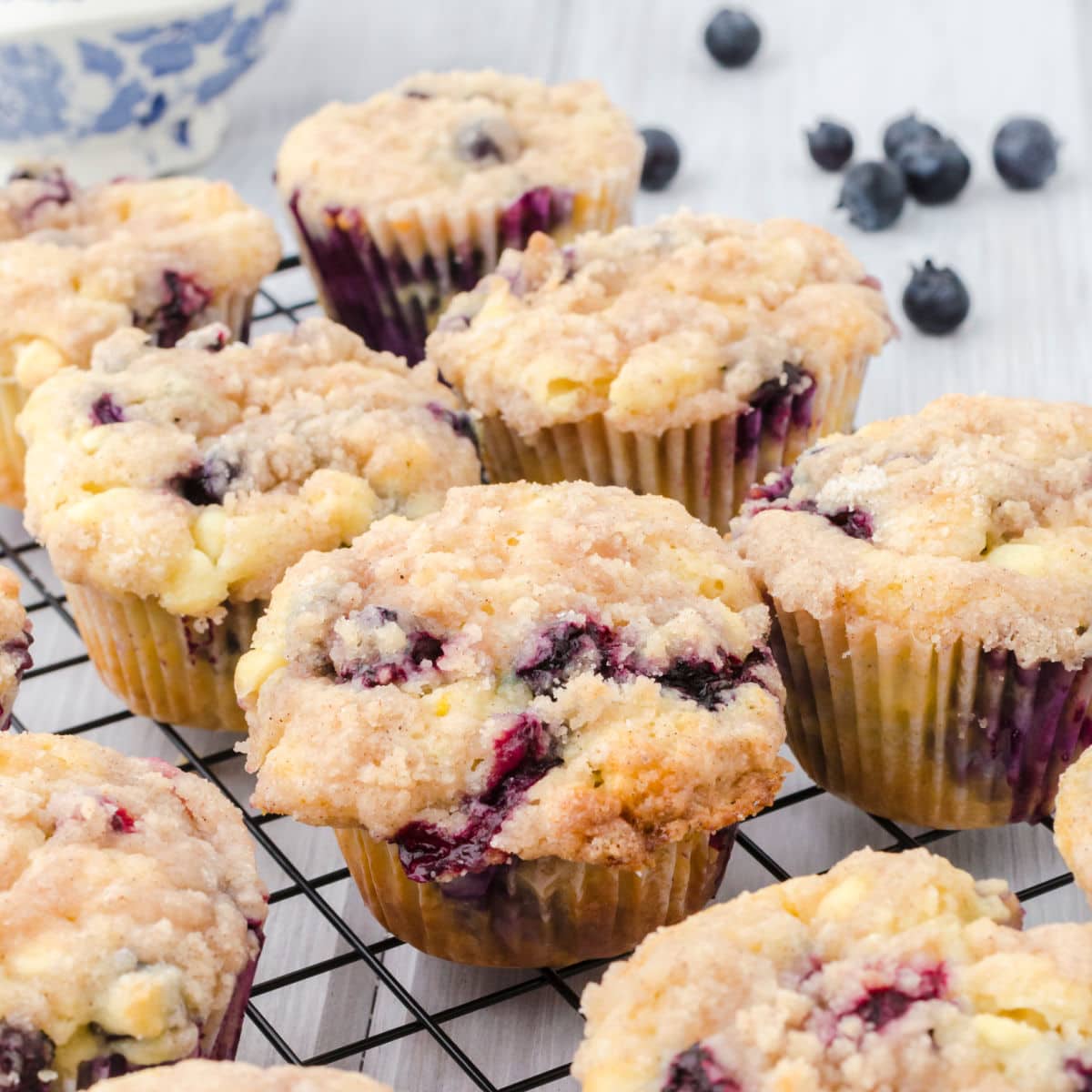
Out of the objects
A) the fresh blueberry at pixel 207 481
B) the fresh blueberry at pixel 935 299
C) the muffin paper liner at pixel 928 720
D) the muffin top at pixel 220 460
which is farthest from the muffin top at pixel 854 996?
the fresh blueberry at pixel 935 299

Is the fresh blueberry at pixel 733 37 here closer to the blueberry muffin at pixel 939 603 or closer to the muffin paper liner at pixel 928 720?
the blueberry muffin at pixel 939 603

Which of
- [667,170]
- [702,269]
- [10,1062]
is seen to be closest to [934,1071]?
[10,1062]

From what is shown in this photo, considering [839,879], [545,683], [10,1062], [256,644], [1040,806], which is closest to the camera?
[10,1062]

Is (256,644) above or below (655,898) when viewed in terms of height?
above

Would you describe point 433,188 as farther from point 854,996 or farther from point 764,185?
point 854,996

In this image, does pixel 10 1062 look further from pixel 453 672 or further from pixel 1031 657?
pixel 1031 657

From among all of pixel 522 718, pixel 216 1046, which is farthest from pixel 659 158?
pixel 216 1046
